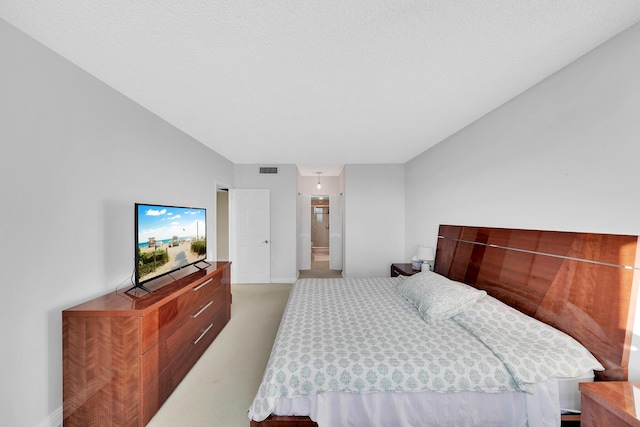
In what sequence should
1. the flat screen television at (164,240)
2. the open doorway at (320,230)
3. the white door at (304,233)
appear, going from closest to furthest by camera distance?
the flat screen television at (164,240)
the white door at (304,233)
the open doorway at (320,230)

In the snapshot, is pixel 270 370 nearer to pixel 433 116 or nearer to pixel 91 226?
pixel 91 226

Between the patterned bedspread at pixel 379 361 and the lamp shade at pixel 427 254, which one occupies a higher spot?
the lamp shade at pixel 427 254

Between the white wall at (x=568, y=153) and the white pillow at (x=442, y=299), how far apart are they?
2.49ft

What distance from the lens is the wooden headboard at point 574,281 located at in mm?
1328

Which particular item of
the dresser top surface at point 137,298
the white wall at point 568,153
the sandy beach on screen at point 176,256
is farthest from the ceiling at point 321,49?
the dresser top surface at point 137,298

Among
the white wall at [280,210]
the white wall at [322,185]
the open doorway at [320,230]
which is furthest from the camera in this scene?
the open doorway at [320,230]

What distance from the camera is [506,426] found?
140cm

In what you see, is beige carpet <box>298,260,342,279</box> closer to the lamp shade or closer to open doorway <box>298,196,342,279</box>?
open doorway <box>298,196,342,279</box>

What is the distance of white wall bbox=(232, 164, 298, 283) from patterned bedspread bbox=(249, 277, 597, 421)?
309 centimetres

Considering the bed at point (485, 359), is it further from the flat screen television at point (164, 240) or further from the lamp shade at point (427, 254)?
the lamp shade at point (427, 254)

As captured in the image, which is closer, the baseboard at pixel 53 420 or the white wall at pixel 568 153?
the white wall at pixel 568 153

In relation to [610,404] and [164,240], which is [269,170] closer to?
[164,240]

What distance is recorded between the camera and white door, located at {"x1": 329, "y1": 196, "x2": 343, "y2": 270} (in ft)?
20.7

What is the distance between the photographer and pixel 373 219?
4.79 meters
